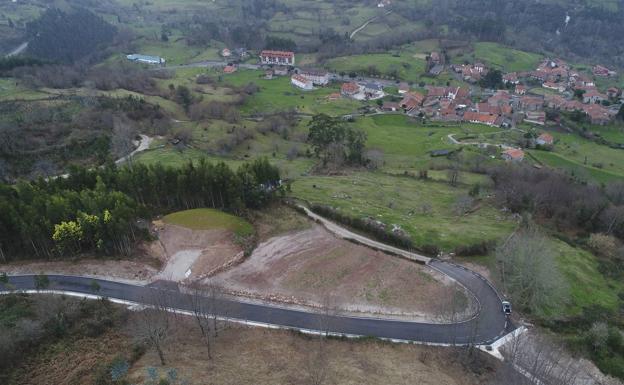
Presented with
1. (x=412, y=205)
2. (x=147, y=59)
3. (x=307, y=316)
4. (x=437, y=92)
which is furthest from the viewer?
(x=147, y=59)

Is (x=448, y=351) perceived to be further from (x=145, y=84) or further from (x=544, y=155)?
(x=145, y=84)

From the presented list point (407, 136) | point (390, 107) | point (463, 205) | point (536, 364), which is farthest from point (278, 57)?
point (536, 364)

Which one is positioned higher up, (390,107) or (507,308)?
(507,308)

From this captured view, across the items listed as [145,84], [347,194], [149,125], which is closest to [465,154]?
[347,194]

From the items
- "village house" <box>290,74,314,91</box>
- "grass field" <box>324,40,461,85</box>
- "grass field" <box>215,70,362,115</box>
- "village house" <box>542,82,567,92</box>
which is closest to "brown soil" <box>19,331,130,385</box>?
"grass field" <box>215,70,362,115</box>

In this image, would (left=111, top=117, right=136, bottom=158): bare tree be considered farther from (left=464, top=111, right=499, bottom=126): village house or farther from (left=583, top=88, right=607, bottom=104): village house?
(left=583, top=88, right=607, bottom=104): village house

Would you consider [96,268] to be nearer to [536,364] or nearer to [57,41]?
[536,364]
